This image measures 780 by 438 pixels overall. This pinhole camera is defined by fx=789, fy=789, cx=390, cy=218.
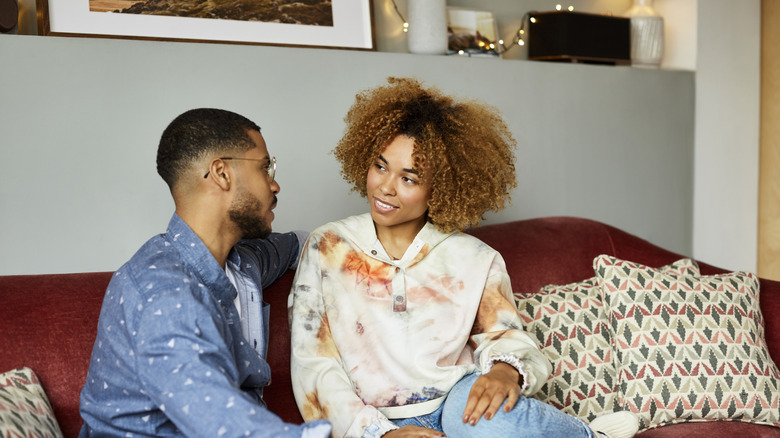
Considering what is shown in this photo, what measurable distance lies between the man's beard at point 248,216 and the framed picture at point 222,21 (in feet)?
3.11

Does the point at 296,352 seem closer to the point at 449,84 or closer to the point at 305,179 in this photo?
the point at 305,179

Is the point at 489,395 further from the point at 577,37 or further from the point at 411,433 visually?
the point at 577,37

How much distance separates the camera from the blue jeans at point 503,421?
170 cm

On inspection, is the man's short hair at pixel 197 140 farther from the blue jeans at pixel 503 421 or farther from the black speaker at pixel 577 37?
the black speaker at pixel 577 37

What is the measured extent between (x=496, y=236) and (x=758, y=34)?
208 cm

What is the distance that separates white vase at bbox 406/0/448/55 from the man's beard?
1319 mm

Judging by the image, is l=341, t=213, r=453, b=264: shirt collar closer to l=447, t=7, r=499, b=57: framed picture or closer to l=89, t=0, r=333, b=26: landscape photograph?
l=89, t=0, r=333, b=26: landscape photograph

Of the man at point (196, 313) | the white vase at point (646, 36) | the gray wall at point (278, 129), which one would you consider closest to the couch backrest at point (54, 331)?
the man at point (196, 313)

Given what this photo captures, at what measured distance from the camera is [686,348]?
2205 mm

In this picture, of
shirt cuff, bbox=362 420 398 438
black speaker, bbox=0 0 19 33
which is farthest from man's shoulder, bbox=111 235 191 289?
black speaker, bbox=0 0 19 33

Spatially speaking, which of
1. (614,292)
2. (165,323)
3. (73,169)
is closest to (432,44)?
(614,292)

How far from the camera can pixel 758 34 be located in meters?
3.72

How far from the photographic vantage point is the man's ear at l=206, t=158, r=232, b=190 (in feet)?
Answer: 5.33

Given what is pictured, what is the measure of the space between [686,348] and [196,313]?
1.45m
